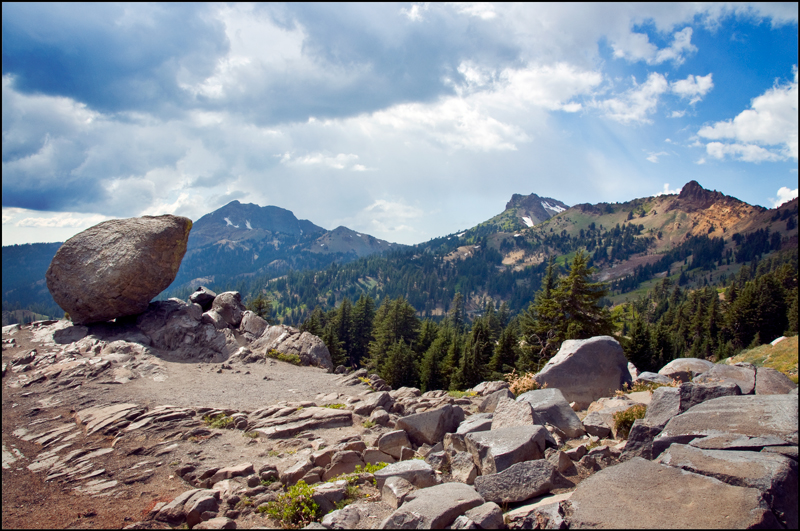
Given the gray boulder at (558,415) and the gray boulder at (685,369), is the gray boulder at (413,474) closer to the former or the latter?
the gray boulder at (558,415)

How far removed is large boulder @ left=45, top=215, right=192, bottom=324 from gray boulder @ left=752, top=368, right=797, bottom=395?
119 ft

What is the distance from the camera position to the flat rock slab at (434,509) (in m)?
6.98

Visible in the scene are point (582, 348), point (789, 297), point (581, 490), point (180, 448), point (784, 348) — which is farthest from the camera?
point (789, 297)

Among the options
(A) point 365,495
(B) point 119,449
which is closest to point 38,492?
(B) point 119,449

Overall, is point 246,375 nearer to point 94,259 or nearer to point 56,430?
point 56,430

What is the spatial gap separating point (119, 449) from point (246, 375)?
1229 centimetres

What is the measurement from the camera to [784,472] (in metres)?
6.38

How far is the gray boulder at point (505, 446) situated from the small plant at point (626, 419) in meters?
2.71

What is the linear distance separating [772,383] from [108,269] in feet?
125

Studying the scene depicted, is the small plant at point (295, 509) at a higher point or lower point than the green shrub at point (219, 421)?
higher

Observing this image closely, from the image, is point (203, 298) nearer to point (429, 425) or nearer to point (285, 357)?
point (285, 357)

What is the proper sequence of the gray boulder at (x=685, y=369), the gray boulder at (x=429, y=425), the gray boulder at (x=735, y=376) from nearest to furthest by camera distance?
the gray boulder at (x=735, y=376)
the gray boulder at (x=429, y=425)
the gray boulder at (x=685, y=369)

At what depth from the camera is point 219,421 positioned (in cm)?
1559

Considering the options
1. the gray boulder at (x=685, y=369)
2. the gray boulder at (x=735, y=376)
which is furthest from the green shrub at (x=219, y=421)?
the gray boulder at (x=685, y=369)
